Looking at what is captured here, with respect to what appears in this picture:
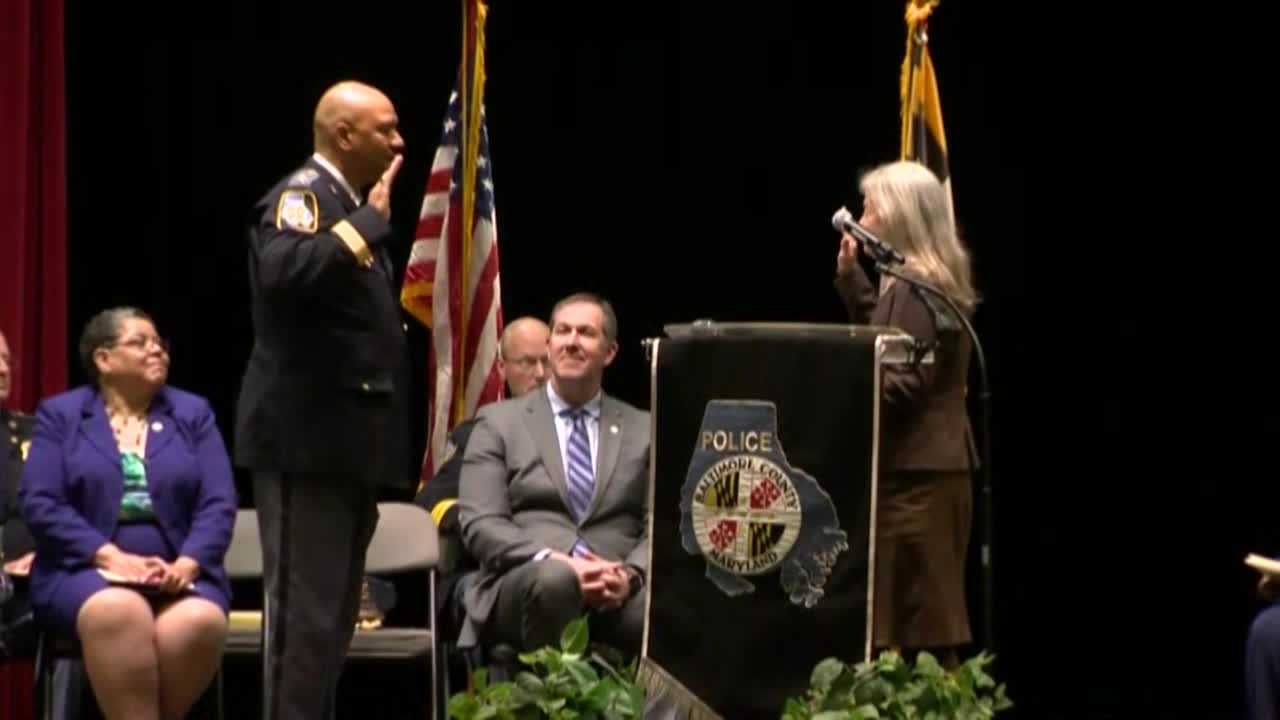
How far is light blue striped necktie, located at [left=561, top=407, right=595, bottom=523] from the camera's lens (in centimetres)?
602

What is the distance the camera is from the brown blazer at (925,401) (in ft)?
16.6

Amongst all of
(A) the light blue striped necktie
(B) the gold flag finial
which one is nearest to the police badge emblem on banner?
(A) the light blue striped necktie

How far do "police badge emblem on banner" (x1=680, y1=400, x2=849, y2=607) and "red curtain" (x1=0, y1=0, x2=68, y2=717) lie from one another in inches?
109

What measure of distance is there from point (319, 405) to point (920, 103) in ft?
8.03

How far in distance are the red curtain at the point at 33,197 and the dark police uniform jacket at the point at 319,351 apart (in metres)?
2.11

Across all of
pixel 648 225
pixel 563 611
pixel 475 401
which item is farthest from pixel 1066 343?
pixel 563 611

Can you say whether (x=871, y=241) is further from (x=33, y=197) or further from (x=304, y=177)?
(x=33, y=197)

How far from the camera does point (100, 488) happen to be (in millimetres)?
5730

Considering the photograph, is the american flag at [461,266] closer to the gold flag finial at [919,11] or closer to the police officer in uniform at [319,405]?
the gold flag finial at [919,11]

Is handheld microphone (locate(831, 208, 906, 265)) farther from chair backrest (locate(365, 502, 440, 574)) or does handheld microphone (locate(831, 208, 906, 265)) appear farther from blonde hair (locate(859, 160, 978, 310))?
chair backrest (locate(365, 502, 440, 574))

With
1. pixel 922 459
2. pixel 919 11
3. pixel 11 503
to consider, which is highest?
pixel 919 11

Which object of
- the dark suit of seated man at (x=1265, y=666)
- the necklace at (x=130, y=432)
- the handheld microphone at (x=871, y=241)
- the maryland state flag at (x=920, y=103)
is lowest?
the dark suit of seated man at (x=1265, y=666)

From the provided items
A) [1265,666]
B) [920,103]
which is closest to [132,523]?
[920,103]

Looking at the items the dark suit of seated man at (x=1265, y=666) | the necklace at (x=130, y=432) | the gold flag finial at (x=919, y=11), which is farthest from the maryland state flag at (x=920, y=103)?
the necklace at (x=130, y=432)
